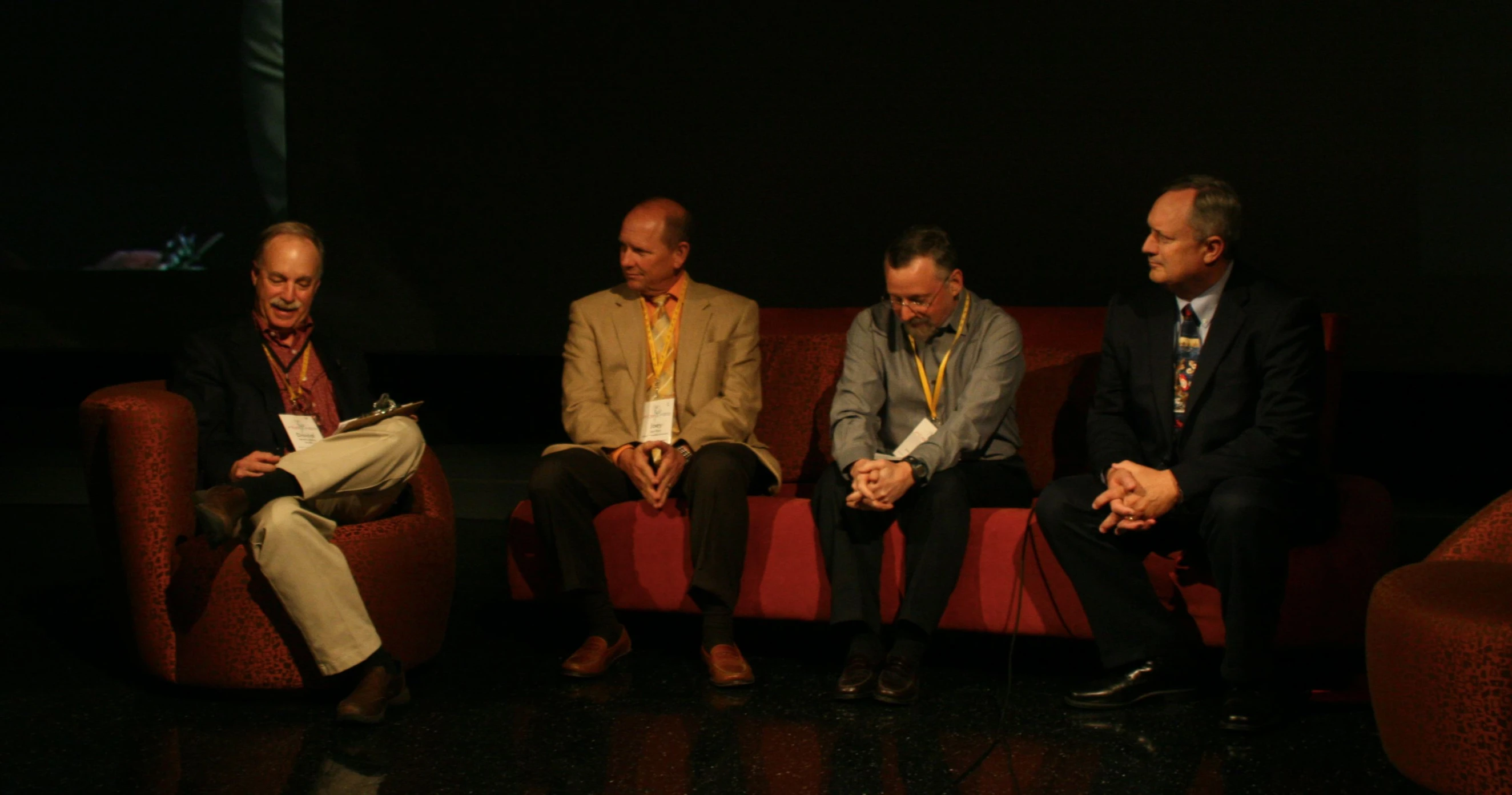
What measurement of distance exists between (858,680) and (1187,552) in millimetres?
790

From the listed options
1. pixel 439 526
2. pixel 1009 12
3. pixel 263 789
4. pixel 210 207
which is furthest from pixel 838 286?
pixel 210 207

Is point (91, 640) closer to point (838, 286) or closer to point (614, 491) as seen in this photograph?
point (614, 491)

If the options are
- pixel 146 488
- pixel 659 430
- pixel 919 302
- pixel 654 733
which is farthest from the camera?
pixel 659 430

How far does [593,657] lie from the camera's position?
312cm

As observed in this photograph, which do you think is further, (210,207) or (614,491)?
(210,207)

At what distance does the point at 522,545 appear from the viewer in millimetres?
3350

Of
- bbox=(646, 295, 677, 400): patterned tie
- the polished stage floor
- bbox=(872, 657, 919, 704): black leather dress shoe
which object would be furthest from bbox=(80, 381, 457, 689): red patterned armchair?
bbox=(872, 657, 919, 704): black leather dress shoe

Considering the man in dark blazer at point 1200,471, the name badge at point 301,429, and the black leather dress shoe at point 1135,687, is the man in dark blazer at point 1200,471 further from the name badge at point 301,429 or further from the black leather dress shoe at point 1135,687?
the name badge at point 301,429

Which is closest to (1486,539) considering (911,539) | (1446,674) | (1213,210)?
(1446,674)

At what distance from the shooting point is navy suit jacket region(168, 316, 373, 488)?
297 centimetres

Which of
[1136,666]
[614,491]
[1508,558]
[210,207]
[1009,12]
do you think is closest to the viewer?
[1508,558]

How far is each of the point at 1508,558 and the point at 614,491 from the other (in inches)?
77.5

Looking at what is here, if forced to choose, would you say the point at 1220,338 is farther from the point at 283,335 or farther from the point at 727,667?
the point at 283,335

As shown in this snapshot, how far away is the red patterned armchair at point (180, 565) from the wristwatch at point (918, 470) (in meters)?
1.19
